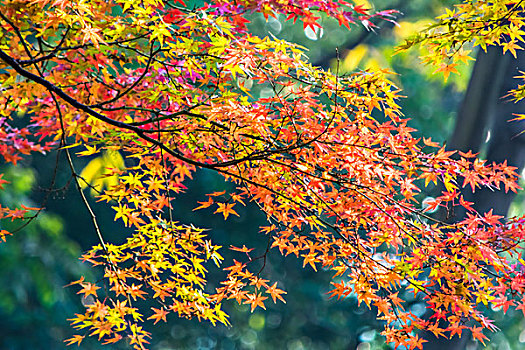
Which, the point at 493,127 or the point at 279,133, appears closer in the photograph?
the point at 279,133

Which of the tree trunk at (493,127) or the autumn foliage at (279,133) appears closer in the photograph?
the autumn foliage at (279,133)

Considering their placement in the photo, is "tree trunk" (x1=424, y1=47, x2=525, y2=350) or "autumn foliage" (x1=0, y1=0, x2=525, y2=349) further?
"tree trunk" (x1=424, y1=47, x2=525, y2=350)

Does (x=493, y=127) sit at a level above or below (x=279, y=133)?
above

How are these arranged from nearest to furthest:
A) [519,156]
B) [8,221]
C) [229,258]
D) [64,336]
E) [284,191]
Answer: [284,191], [519,156], [8,221], [64,336], [229,258]

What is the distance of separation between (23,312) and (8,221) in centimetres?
125

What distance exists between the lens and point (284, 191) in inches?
80.6

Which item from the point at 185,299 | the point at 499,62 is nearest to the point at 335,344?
the point at 499,62

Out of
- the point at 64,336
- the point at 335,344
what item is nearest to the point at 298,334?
the point at 335,344

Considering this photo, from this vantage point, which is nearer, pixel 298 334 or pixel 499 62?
pixel 499 62

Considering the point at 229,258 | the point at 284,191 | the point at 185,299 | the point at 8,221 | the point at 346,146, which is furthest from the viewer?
the point at 229,258

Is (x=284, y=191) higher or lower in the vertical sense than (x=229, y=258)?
higher

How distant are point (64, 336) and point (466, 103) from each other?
559cm

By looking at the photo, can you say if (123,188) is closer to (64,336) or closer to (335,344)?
(64,336)

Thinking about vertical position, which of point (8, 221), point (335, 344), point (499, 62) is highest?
point (499, 62)
